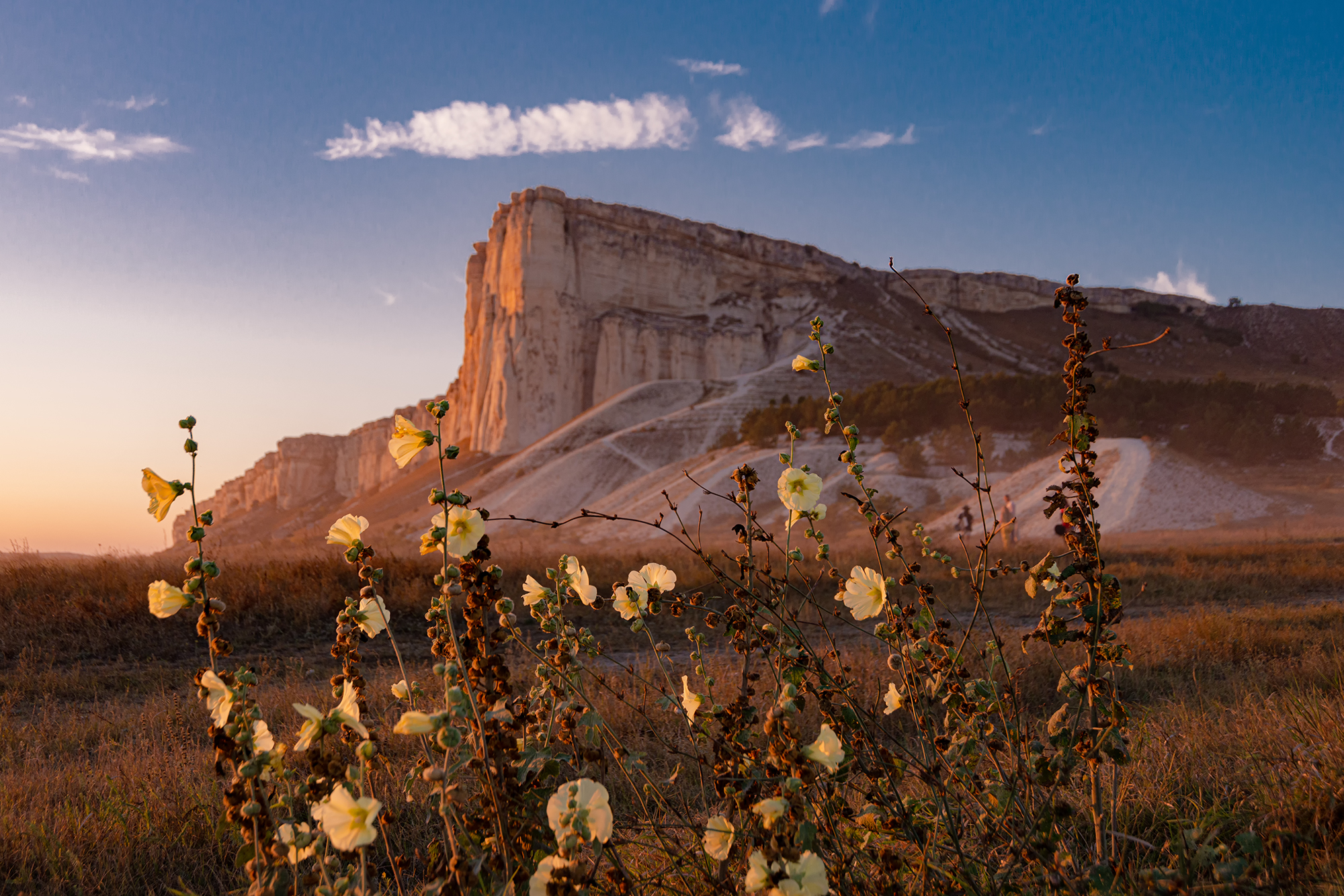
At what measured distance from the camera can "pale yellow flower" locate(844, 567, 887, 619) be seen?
175 cm

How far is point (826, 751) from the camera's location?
1159mm

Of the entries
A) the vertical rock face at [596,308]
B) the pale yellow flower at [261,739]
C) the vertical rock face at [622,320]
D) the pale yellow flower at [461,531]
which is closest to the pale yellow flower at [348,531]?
the pale yellow flower at [461,531]

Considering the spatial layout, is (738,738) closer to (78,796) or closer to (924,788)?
(924,788)

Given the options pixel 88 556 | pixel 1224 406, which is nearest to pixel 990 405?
pixel 1224 406

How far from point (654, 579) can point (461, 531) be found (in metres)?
0.64

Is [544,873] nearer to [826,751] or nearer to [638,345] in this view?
[826,751]

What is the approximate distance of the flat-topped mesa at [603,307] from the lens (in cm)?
5562

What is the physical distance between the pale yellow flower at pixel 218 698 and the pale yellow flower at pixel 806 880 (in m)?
0.93

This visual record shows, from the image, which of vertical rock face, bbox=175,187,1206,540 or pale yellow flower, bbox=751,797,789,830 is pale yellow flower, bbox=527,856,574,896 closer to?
pale yellow flower, bbox=751,797,789,830

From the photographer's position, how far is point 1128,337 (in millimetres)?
75625

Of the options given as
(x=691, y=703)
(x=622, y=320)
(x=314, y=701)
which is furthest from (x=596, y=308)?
(x=691, y=703)

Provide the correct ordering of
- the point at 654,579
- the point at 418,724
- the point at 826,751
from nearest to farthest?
the point at 418,724
the point at 826,751
the point at 654,579

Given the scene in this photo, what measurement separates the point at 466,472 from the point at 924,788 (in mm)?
48622

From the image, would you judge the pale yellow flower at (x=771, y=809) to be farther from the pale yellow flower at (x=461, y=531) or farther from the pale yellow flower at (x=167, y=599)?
the pale yellow flower at (x=167, y=599)
